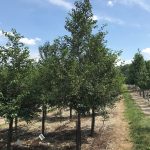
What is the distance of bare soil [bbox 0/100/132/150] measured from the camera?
26.6 metres

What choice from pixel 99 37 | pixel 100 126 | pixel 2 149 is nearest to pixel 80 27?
pixel 99 37

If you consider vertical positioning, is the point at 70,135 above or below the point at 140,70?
below

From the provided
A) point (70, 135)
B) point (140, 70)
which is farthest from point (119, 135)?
point (140, 70)

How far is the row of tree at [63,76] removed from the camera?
23.3 metres

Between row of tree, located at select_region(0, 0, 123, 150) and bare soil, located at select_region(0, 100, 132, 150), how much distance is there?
2740 millimetres

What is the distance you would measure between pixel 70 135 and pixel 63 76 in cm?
894

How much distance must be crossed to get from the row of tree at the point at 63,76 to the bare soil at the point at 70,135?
274 cm

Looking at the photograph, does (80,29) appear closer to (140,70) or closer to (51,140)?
(51,140)

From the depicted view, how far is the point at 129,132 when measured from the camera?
3200 cm

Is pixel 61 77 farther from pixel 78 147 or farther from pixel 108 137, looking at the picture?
pixel 108 137

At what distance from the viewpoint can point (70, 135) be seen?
101 feet

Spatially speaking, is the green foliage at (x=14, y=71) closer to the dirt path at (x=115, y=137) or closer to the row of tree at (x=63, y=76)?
the row of tree at (x=63, y=76)

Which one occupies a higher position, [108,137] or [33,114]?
[33,114]

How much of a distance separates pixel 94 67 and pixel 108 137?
786 centimetres
